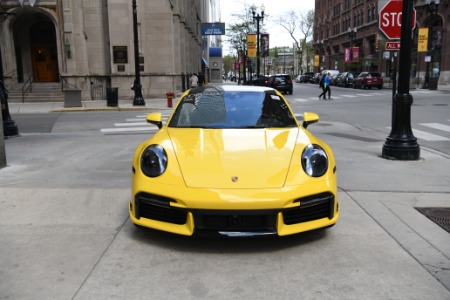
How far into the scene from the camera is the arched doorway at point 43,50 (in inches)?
1200

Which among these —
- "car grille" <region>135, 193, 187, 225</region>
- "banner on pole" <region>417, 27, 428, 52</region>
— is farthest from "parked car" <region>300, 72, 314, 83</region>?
"car grille" <region>135, 193, 187, 225</region>

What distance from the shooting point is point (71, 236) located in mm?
4379

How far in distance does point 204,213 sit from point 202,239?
1.88 ft

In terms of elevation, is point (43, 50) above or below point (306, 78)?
above

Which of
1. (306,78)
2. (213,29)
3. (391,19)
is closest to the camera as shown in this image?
(391,19)

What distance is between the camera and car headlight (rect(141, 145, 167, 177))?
4.09 meters

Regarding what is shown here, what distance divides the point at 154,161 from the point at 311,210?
1.51 m

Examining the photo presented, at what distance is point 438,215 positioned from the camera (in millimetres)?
5000

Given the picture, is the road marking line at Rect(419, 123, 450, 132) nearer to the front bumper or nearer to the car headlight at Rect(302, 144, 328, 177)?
the car headlight at Rect(302, 144, 328, 177)

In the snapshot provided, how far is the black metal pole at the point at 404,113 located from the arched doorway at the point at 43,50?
90.4 feet

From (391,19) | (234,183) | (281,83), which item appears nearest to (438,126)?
(391,19)

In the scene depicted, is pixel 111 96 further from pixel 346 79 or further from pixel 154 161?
pixel 346 79

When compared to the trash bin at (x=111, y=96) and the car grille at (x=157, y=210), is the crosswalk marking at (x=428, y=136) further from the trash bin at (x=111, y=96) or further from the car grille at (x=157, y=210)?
the trash bin at (x=111, y=96)

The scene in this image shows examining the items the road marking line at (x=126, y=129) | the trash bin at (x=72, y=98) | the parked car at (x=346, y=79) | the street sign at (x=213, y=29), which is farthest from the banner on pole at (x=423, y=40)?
the road marking line at (x=126, y=129)
